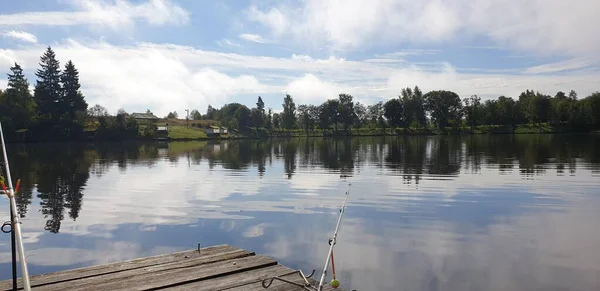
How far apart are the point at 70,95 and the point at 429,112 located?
122 m

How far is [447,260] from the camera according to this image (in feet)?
37.3

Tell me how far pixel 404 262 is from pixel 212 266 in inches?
209

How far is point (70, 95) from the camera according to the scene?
122 metres

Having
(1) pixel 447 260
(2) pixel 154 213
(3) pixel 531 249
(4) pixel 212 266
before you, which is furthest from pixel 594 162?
(4) pixel 212 266

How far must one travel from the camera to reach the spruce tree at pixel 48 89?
120 metres

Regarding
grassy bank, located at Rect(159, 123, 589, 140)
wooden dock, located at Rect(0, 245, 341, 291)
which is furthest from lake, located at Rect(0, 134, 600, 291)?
grassy bank, located at Rect(159, 123, 589, 140)

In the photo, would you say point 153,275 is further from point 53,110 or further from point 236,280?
point 53,110

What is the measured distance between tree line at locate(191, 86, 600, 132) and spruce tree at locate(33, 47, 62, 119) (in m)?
66.7

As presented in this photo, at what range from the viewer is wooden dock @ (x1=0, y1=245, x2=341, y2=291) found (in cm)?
707

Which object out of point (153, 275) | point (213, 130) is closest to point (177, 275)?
point (153, 275)

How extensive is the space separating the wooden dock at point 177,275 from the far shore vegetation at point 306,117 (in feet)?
388

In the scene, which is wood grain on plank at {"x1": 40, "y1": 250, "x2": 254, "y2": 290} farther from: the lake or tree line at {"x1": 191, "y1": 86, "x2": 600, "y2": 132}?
tree line at {"x1": 191, "y1": 86, "x2": 600, "y2": 132}

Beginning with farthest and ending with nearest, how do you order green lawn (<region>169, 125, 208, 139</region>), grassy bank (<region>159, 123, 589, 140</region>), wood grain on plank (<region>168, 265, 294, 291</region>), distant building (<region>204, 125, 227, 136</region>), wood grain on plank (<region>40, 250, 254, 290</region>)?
distant building (<region>204, 125, 227, 136</region>), grassy bank (<region>159, 123, 589, 140</region>), green lawn (<region>169, 125, 208, 139</region>), wood grain on plank (<region>40, 250, 254, 290</region>), wood grain on plank (<region>168, 265, 294, 291</region>)

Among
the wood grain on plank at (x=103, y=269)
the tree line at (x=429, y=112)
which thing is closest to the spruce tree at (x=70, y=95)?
the tree line at (x=429, y=112)
